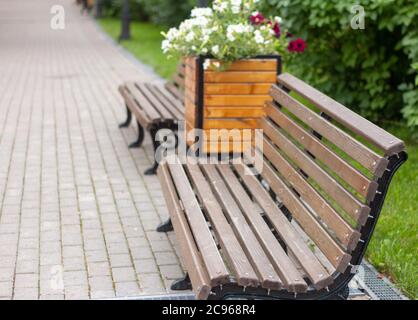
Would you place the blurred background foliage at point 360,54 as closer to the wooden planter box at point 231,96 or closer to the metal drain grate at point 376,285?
the wooden planter box at point 231,96

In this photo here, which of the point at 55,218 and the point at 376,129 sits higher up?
the point at 376,129

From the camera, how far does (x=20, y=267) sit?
425 cm

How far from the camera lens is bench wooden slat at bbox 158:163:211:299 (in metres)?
2.98

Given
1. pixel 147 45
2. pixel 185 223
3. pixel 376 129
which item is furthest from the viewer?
pixel 147 45

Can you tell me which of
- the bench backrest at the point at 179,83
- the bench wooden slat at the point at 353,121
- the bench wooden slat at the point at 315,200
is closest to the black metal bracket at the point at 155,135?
the bench backrest at the point at 179,83

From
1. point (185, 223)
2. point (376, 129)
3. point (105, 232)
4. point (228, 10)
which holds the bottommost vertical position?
point (105, 232)

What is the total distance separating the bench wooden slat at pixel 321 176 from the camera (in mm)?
2988

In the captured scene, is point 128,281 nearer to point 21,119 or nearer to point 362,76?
point 362,76

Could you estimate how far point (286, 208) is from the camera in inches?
159

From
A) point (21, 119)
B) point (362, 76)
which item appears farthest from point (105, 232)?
point (21, 119)

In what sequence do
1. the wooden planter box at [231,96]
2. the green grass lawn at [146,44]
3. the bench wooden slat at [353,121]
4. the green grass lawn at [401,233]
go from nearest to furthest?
the bench wooden slat at [353,121] → the green grass lawn at [401,233] → the wooden planter box at [231,96] → the green grass lawn at [146,44]

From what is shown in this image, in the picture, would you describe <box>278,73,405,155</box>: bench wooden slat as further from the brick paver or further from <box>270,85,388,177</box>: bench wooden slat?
the brick paver

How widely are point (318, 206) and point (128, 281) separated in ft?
4.14

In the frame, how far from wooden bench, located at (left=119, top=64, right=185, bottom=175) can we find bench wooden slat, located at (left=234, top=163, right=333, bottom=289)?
171 cm
